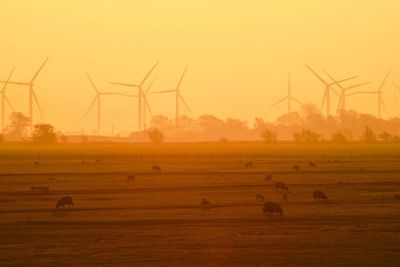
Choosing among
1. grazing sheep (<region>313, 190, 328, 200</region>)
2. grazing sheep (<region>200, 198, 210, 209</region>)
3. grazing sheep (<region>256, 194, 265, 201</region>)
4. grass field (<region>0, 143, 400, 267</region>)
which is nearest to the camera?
grass field (<region>0, 143, 400, 267</region>)

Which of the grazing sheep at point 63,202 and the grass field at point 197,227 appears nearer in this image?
the grass field at point 197,227

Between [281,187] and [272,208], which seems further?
[281,187]

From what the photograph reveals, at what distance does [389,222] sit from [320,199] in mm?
9880

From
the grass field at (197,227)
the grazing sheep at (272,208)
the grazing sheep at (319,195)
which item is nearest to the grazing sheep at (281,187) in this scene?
the grass field at (197,227)

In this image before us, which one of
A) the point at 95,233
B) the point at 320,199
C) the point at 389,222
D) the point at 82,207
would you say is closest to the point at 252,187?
the point at 320,199

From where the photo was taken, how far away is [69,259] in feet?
77.4

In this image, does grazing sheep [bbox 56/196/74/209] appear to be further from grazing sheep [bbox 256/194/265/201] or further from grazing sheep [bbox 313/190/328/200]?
grazing sheep [bbox 313/190/328/200]

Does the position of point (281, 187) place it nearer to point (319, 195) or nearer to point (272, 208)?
point (319, 195)

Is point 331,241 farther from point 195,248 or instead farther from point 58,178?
point 58,178

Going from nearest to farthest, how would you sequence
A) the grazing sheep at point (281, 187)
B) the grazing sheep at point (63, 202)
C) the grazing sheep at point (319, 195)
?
the grazing sheep at point (63, 202) → the grazing sheep at point (319, 195) → the grazing sheep at point (281, 187)

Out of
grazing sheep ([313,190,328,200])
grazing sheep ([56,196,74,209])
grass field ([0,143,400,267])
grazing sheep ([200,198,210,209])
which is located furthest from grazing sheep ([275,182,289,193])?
grazing sheep ([56,196,74,209])

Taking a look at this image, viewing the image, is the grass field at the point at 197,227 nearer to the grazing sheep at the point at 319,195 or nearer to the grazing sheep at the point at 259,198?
the grazing sheep at the point at 259,198

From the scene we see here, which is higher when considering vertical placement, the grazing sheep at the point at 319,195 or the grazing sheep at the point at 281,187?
the grazing sheep at the point at 281,187

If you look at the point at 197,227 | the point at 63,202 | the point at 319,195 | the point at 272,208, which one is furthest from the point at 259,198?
the point at 197,227
